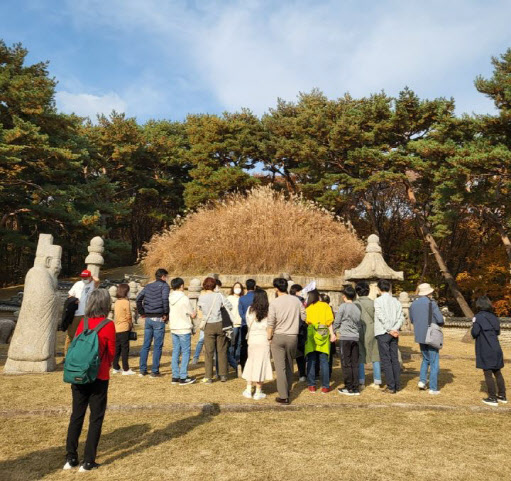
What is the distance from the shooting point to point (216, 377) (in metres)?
6.65

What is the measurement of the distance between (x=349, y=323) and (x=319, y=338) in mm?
473

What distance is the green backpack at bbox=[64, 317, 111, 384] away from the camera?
3.25 m

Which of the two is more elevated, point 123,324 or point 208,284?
point 208,284

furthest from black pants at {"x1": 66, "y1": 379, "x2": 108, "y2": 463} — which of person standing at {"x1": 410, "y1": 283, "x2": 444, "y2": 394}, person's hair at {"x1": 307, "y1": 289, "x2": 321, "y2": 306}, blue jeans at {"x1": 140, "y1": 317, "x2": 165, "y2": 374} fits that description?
person standing at {"x1": 410, "y1": 283, "x2": 444, "y2": 394}

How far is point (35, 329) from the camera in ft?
21.6

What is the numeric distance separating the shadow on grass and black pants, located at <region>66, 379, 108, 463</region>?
0.19 m

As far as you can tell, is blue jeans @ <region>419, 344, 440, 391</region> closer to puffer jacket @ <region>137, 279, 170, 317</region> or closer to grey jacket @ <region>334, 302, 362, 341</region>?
grey jacket @ <region>334, 302, 362, 341</region>

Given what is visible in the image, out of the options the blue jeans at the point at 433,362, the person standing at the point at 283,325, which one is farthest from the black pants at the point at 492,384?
the person standing at the point at 283,325

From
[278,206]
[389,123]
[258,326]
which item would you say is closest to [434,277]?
A: [389,123]

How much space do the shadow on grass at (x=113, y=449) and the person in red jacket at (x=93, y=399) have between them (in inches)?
6.9

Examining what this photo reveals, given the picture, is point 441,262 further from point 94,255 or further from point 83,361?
point 83,361

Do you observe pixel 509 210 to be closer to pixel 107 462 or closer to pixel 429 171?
pixel 429 171

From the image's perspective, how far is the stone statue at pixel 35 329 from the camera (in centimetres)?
655

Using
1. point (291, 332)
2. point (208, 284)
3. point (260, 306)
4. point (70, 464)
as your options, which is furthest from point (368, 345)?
point (70, 464)
